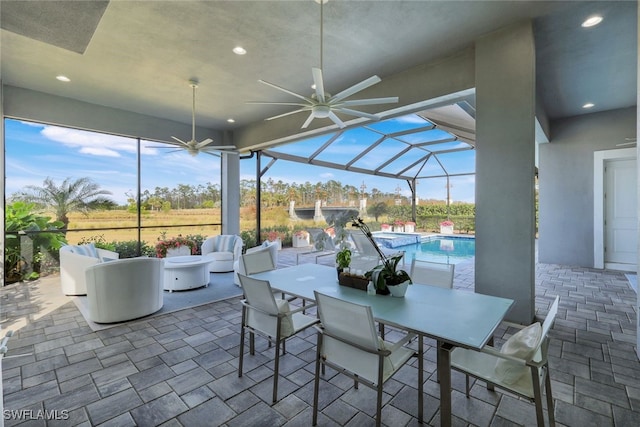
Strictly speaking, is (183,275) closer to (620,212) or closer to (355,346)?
(355,346)

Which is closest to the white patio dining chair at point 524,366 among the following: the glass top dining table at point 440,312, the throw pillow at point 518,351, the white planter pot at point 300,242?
the throw pillow at point 518,351

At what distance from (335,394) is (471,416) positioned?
901mm

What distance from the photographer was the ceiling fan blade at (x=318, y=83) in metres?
2.43

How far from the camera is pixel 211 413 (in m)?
1.94

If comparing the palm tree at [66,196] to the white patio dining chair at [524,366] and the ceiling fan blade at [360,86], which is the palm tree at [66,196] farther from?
the white patio dining chair at [524,366]

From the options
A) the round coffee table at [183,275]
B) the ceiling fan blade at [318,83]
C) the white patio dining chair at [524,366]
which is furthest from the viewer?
the round coffee table at [183,275]

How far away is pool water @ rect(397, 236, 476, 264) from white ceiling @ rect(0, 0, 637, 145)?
495 cm

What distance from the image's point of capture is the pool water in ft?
28.6

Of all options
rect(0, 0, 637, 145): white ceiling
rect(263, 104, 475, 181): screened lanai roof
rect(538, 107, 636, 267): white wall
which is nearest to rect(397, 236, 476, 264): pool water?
rect(538, 107, 636, 267): white wall

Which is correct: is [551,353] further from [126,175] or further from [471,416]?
[126,175]

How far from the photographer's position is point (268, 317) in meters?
2.20

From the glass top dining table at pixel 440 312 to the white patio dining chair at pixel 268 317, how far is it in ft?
0.70

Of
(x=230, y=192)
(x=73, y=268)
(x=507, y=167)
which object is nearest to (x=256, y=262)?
(x=507, y=167)
